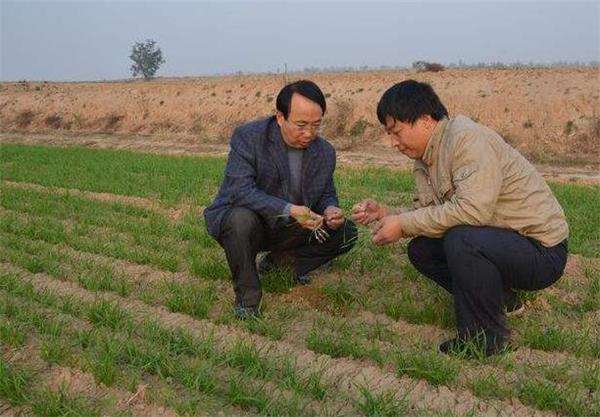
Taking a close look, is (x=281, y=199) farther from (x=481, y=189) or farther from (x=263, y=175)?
(x=481, y=189)

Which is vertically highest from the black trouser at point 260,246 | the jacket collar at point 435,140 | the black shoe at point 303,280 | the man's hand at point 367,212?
the jacket collar at point 435,140

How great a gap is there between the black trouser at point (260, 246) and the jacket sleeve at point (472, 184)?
49.7 inches

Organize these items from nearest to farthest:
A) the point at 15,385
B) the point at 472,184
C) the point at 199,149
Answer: the point at 15,385, the point at 472,184, the point at 199,149

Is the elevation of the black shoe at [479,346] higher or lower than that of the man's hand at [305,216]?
lower

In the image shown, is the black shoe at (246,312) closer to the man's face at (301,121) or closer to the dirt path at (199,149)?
the man's face at (301,121)

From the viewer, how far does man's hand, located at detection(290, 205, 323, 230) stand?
12.2 ft

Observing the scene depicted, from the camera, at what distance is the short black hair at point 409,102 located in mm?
3113

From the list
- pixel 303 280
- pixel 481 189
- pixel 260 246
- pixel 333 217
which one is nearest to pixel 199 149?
pixel 303 280

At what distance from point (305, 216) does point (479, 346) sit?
→ 1324mm

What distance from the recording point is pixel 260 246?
4141 millimetres

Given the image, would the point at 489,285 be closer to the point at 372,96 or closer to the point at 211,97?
the point at 372,96

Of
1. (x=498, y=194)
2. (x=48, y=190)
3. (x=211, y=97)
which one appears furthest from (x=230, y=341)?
(x=211, y=97)

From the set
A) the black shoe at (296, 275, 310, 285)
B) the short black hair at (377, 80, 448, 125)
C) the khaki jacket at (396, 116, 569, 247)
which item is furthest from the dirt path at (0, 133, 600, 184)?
the short black hair at (377, 80, 448, 125)

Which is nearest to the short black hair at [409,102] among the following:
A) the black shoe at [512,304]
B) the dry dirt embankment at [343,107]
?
the black shoe at [512,304]
